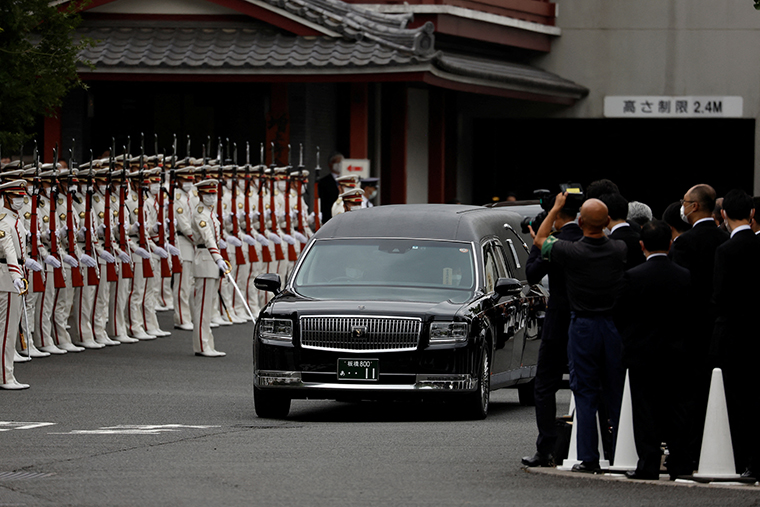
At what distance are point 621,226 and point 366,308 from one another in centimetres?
297

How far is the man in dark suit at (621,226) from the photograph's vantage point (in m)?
10.7

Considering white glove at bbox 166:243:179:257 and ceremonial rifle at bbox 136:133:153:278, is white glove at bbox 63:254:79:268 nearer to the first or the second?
ceremonial rifle at bbox 136:133:153:278

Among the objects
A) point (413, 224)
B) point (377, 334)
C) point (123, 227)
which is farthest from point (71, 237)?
point (377, 334)

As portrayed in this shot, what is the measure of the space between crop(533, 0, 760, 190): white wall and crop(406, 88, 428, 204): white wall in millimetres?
3697

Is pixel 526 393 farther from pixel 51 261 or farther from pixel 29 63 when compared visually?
pixel 29 63

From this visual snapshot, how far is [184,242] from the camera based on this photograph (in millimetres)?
21141

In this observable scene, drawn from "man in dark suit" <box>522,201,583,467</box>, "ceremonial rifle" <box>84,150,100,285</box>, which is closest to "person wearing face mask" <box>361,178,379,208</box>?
"ceremonial rifle" <box>84,150,100,285</box>

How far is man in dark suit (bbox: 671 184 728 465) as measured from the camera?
34.6ft

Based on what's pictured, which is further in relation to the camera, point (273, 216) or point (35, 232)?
point (273, 216)

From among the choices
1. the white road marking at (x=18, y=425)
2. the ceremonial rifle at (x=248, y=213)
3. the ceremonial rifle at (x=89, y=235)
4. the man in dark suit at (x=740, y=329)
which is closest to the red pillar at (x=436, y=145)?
the ceremonial rifle at (x=248, y=213)

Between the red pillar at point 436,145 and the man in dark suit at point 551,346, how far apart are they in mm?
21233

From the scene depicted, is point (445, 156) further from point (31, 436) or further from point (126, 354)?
point (31, 436)

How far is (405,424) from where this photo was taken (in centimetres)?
1305

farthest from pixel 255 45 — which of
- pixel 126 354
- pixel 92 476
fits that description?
pixel 92 476
